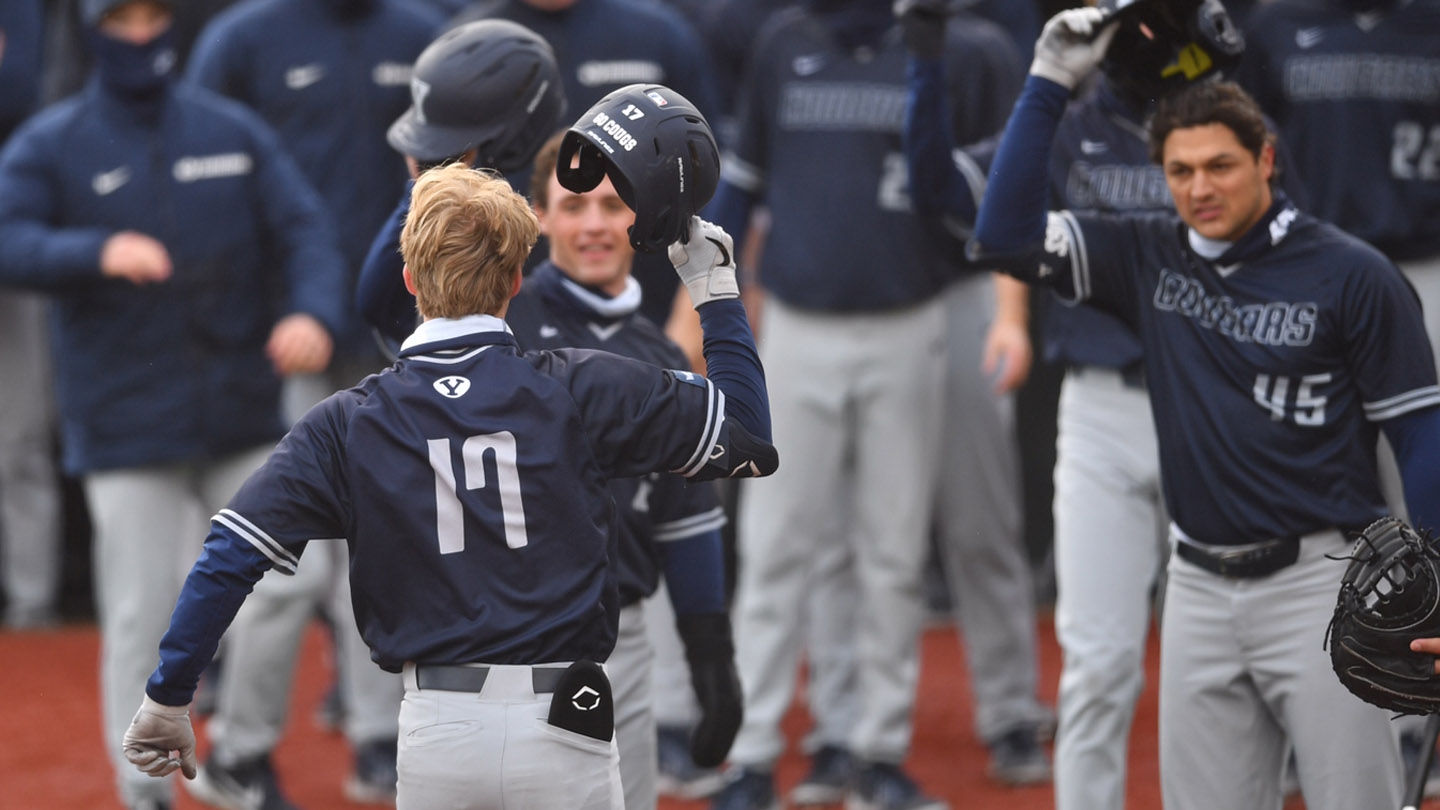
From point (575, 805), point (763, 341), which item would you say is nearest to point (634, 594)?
point (575, 805)

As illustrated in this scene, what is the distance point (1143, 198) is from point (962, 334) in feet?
4.41

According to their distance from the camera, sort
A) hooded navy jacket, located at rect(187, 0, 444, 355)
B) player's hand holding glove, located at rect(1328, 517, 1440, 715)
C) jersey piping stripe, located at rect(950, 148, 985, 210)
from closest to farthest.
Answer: player's hand holding glove, located at rect(1328, 517, 1440, 715) < jersey piping stripe, located at rect(950, 148, 985, 210) < hooded navy jacket, located at rect(187, 0, 444, 355)

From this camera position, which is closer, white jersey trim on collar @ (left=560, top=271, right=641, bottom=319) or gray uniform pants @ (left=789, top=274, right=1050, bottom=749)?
white jersey trim on collar @ (left=560, top=271, right=641, bottom=319)

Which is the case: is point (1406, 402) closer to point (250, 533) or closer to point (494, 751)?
point (494, 751)

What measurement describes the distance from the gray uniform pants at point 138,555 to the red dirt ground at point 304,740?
48cm

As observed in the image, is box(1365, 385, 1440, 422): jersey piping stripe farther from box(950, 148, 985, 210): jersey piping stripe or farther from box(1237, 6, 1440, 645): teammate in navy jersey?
box(1237, 6, 1440, 645): teammate in navy jersey

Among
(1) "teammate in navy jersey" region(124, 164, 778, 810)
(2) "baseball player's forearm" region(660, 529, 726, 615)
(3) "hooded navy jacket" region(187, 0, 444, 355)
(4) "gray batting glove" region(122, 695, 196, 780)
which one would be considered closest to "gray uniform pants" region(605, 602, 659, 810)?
(2) "baseball player's forearm" region(660, 529, 726, 615)

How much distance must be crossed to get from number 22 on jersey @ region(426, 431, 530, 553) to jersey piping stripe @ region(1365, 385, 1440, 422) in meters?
1.90

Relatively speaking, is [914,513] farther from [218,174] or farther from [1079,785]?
[218,174]

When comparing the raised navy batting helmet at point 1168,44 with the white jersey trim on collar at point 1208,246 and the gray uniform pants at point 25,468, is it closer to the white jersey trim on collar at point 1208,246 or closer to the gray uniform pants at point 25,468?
the white jersey trim on collar at point 1208,246

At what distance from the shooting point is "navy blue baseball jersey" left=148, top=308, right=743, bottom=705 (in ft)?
11.0

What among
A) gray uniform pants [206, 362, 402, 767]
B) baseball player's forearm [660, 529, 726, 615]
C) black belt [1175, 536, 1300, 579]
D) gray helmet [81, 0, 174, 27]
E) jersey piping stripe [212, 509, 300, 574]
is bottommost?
gray uniform pants [206, 362, 402, 767]

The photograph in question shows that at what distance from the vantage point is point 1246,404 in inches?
167

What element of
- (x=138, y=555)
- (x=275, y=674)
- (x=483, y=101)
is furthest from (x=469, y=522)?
(x=138, y=555)
